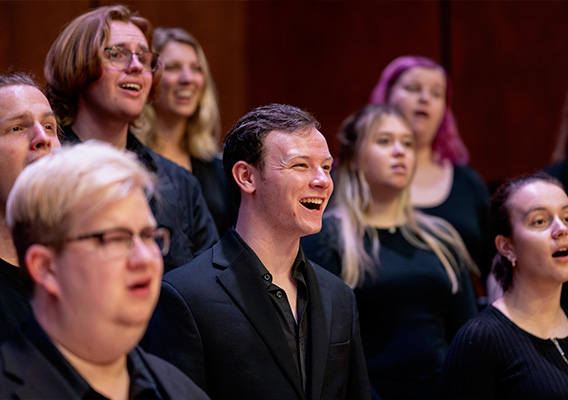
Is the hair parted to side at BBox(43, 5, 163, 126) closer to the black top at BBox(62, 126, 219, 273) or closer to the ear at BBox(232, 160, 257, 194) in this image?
the black top at BBox(62, 126, 219, 273)

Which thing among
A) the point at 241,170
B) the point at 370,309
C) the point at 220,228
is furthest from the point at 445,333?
the point at 241,170

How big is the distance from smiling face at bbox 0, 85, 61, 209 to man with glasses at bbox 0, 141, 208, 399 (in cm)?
A: 46

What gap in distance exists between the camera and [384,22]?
149 inches

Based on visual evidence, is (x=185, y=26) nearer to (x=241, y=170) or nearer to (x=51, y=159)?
(x=241, y=170)

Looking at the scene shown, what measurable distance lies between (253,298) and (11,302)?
1.57ft

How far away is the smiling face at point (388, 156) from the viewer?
8.38 ft

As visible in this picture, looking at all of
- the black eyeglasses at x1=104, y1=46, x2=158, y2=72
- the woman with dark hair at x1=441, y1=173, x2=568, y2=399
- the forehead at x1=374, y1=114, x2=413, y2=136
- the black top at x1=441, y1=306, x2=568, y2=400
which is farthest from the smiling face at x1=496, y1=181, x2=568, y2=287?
the black eyeglasses at x1=104, y1=46, x2=158, y2=72

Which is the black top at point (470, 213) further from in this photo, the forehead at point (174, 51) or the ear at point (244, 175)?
the ear at point (244, 175)

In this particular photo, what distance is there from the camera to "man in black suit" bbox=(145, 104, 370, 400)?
5.30 feet

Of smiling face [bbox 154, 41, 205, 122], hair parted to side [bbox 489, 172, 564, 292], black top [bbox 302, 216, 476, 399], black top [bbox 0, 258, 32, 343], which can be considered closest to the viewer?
black top [bbox 0, 258, 32, 343]

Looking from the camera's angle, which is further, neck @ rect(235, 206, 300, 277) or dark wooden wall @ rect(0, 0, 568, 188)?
dark wooden wall @ rect(0, 0, 568, 188)

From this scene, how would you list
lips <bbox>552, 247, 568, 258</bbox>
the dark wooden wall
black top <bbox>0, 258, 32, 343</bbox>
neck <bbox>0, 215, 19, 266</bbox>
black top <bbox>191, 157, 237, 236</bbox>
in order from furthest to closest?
the dark wooden wall < black top <bbox>191, 157, 237, 236</bbox> < lips <bbox>552, 247, 568, 258</bbox> < neck <bbox>0, 215, 19, 266</bbox> < black top <bbox>0, 258, 32, 343</bbox>

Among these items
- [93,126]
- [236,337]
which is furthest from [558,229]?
[93,126]

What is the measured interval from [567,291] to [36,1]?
189 cm
